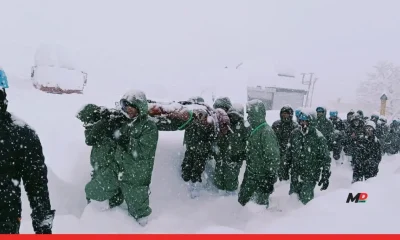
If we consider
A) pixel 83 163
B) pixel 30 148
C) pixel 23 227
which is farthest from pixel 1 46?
pixel 30 148

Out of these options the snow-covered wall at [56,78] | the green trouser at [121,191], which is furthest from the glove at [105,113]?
the snow-covered wall at [56,78]

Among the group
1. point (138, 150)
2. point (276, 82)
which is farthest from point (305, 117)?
point (276, 82)

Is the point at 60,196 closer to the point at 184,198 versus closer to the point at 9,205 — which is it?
the point at 184,198

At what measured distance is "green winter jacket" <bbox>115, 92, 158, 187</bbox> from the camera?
442 centimetres

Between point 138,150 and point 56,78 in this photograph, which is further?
point 56,78

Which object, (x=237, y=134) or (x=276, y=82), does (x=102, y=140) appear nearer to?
Result: (x=237, y=134)

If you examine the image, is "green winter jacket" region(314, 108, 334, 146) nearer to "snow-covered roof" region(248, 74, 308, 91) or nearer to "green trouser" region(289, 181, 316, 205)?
"green trouser" region(289, 181, 316, 205)

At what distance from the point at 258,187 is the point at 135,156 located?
2081 mm

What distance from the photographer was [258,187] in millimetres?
5523

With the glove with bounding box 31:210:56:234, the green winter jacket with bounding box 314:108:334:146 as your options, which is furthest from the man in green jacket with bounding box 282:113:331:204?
the glove with bounding box 31:210:56:234

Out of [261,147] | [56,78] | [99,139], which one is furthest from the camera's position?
[56,78]

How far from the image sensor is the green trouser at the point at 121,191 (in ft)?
14.9

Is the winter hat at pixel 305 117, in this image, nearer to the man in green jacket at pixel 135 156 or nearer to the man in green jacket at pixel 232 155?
the man in green jacket at pixel 232 155

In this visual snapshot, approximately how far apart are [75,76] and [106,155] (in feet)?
23.4
